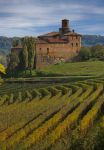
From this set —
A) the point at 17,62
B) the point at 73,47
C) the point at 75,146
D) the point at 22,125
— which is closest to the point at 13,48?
the point at 17,62

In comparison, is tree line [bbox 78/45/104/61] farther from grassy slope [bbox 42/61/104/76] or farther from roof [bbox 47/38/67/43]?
roof [bbox 47/38/67/43]

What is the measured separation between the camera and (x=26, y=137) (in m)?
33.2

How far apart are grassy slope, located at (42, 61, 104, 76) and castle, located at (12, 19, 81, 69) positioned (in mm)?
10481

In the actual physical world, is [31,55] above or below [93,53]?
above

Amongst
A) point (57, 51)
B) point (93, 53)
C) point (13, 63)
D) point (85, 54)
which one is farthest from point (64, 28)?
point (13, 63)

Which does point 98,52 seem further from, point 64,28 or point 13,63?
point 13,63

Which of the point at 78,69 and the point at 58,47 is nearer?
the point at 78,69

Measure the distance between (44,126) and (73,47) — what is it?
130 metres

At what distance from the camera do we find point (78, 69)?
135375 mm

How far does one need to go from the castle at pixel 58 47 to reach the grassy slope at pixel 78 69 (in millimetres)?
10481

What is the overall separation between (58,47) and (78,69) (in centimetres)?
2880

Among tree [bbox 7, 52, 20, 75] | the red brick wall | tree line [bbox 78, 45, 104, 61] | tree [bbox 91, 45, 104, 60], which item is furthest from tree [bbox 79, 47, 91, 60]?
tree [bbox 7, 52, 20, 75]

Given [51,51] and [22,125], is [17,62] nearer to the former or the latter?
[51,51]

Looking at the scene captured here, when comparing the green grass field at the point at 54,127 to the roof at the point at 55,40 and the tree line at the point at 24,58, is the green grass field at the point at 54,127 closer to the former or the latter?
the tree line at the point at 24,58
